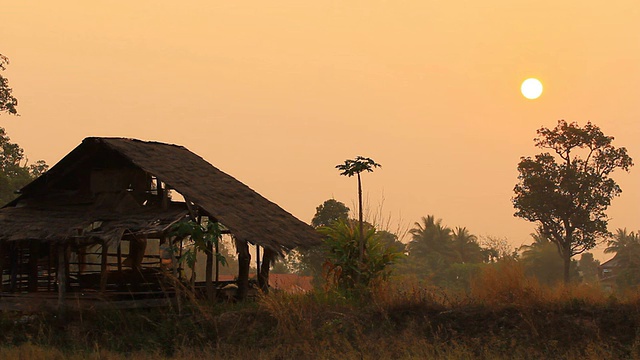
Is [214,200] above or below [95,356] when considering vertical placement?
above

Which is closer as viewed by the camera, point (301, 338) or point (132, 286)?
point (301, 338)

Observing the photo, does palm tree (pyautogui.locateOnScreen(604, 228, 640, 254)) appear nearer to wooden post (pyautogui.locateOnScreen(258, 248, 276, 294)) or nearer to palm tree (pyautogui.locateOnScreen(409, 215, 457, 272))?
palm tree (pyautogui.locateOnScreen(409, 215, 457, 272))

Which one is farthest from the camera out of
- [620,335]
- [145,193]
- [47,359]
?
[145,193]

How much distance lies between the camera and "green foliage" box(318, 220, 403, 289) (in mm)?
18438

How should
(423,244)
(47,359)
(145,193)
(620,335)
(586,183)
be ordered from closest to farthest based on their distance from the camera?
(620,335), (47,359), (145,193), (586,183), (423,244)

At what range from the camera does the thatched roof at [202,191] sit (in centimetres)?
1809

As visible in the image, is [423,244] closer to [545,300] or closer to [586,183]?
[586,183]

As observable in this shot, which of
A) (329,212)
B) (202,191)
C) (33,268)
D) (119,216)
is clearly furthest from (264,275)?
(329,212)

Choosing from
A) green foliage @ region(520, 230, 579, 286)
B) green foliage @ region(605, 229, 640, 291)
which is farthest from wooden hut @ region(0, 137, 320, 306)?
green foliage @ region(520, 230, 579, 286)

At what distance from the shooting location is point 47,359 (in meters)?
14.4

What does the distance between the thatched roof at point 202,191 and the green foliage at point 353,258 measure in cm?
104

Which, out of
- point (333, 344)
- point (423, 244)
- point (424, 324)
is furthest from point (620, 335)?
point (423, 244)

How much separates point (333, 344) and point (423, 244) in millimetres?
48019

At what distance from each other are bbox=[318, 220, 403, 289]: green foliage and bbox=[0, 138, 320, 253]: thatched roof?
1.04 metres
